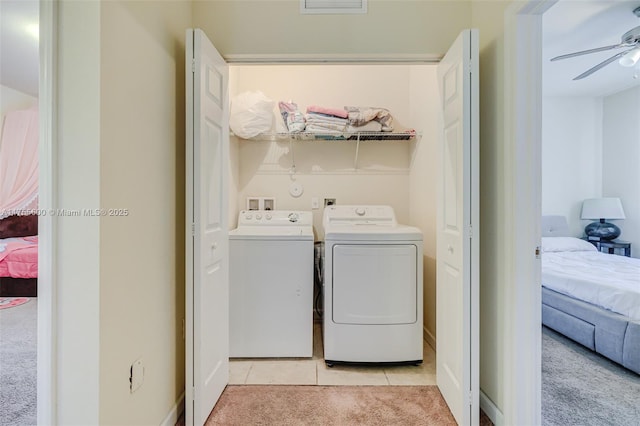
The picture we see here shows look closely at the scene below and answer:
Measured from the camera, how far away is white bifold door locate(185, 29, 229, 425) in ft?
4.57

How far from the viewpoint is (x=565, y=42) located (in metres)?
2.79

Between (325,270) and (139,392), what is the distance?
1208mm

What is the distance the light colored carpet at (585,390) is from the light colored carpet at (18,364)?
2.37m

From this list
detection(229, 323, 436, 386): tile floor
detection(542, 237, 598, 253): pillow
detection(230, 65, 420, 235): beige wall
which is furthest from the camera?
detection(542, 237, 598, 253): pillow

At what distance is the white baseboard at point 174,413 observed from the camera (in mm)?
1403

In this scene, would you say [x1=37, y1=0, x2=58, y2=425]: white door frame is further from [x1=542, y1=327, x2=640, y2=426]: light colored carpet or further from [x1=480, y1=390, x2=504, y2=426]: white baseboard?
[x1=542, y1=327, x2=640, y2=426]: light colored carpet

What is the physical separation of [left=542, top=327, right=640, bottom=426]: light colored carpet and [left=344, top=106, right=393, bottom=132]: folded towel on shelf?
2041 mm

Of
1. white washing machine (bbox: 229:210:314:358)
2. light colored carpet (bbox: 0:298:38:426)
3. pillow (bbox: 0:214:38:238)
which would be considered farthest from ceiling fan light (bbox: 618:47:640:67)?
light colored carpet (bbox: 0:298:38:426)

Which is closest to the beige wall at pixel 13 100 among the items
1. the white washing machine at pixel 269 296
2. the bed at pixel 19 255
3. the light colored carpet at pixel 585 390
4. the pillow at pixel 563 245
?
the bed at pixel 19 255

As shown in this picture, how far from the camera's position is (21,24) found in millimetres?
963

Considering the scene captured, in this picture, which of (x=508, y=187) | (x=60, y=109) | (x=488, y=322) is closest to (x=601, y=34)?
(x=508, y=187)

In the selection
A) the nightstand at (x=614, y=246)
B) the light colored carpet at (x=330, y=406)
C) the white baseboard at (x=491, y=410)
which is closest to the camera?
the white baseboard at (x=491, y=410)

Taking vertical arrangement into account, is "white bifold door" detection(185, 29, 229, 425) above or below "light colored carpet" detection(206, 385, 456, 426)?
above

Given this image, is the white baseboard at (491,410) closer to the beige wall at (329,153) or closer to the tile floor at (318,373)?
the tile floor at (318,373)
